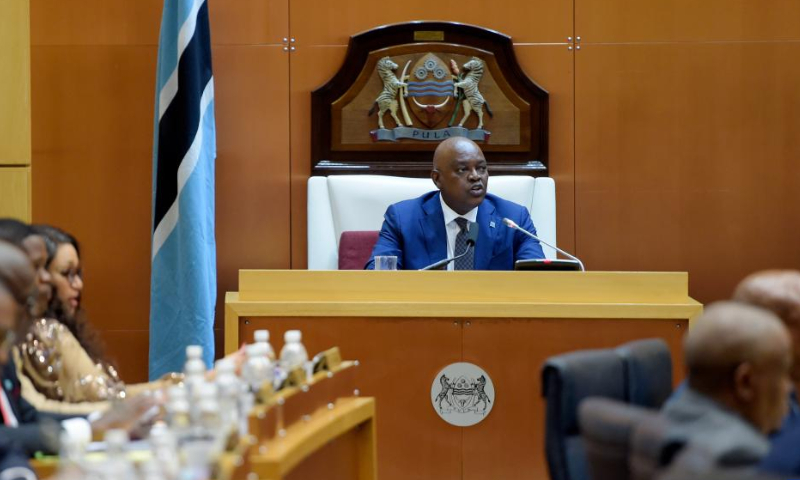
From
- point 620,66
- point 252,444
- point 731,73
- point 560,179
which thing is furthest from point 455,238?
point 252,444

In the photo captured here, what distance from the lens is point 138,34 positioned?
6027mm

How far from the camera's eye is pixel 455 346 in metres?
4.19

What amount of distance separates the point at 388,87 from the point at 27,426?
3.71 m

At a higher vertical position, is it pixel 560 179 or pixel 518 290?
pixel 560 179

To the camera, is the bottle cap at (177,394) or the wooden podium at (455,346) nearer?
the bottle cap at (177,394)

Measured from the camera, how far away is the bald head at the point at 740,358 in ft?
6.73

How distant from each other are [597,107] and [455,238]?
1.21m

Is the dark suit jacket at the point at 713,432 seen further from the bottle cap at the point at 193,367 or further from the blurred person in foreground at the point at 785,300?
the bottle cap at the point at 193,367

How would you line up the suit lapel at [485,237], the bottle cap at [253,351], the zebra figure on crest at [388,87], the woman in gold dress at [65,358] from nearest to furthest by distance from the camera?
the bottle cap at [253,351] → the woman in gold dress at [65,358] → the suit lapel at [485,237] → the zebra figure on crest at [388,87]

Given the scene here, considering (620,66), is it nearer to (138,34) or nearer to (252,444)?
(138,34)

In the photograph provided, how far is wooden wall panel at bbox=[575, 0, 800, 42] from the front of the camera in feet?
19.8

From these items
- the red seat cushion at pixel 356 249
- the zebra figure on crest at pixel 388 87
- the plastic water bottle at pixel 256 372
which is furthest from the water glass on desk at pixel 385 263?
the plastic water bottle at pixel 256 372

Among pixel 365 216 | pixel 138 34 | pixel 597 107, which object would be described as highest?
pixel 138 34

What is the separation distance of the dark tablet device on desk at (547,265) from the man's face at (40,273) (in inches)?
75.3
